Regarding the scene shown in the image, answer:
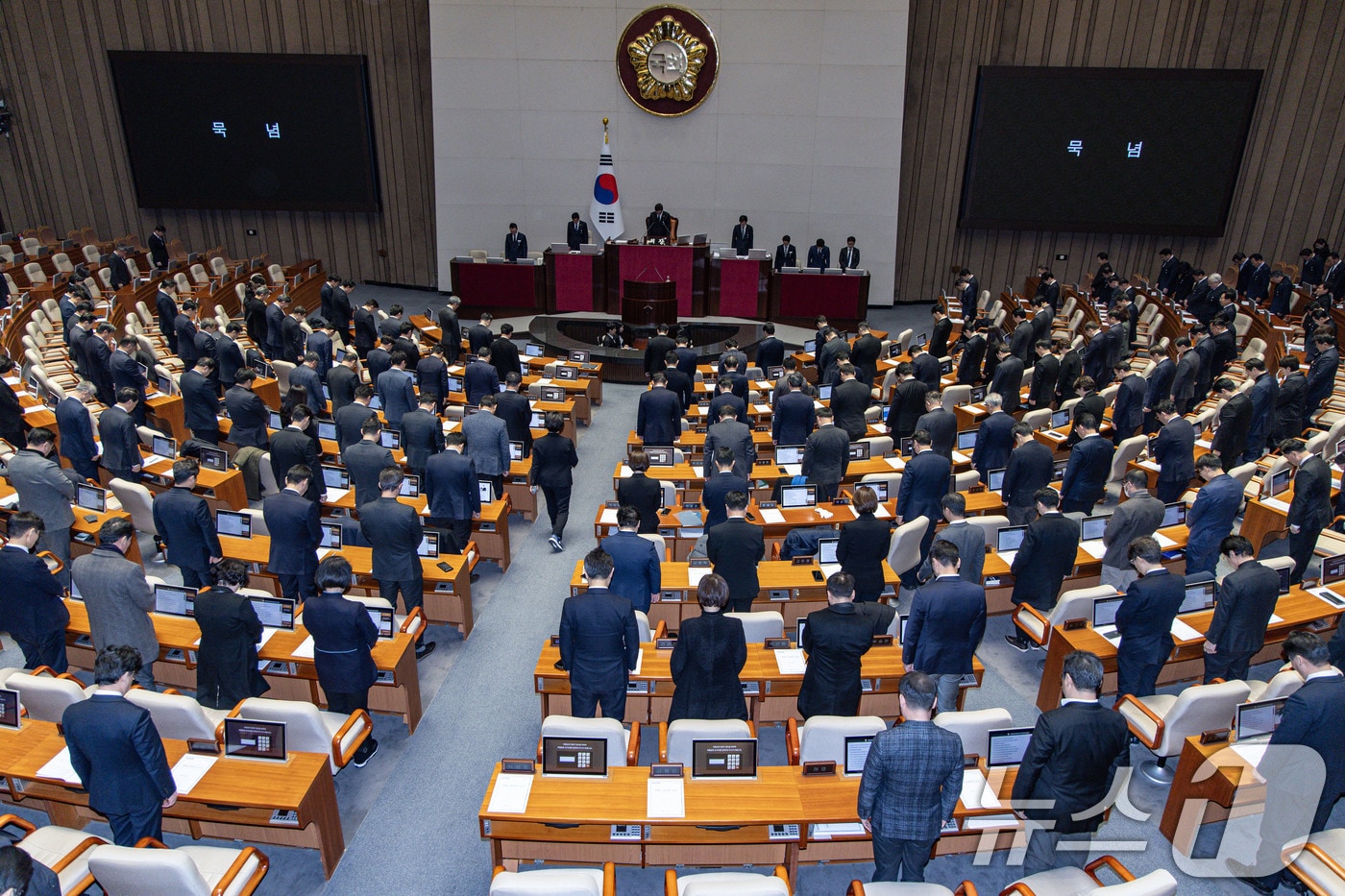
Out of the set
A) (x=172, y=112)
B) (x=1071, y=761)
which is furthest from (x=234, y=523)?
(x=172, y=112)

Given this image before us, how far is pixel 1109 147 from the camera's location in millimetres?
17172

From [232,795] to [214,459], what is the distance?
4874mm

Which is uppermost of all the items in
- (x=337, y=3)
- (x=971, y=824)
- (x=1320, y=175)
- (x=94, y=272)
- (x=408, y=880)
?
(x=337, y=3)

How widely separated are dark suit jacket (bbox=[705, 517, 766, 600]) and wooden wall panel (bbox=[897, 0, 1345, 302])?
14.7 meters

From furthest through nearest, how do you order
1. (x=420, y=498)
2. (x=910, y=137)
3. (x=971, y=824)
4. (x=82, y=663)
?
(x=910, y=137)
(x=420, y=498)
(x=82, y=663)
(x=971, y=824)

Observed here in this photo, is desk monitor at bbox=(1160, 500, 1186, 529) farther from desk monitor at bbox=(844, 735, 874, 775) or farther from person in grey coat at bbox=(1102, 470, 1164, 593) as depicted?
desk monitor at bbox=(844, 735, 874, 775)

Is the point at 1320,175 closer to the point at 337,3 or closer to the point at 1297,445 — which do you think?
the point at 1297,445

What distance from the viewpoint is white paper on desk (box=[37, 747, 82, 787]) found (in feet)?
14.7

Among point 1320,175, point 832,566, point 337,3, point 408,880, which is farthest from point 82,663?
point 1320,175

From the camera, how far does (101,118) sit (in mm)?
19109

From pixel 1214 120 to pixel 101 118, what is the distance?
23535 mm

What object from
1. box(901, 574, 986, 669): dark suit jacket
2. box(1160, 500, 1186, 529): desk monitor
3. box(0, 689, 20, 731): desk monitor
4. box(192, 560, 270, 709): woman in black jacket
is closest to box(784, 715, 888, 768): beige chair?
box(901, 574, 986, 669): dark suit jacket

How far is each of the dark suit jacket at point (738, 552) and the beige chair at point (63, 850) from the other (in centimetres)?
385

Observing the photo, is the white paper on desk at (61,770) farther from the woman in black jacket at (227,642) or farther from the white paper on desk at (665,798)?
the white paper on desk at (665,798)
